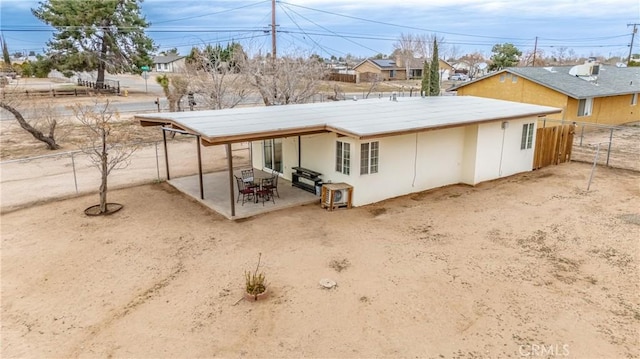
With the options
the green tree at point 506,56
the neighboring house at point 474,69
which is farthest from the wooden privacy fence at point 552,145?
the neighboring house at point 474,69

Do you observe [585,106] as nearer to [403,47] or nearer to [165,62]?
[403,47]

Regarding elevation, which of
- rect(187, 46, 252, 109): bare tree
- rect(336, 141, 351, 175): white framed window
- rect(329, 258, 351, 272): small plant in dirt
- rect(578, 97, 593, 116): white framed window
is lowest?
rect(329, 258, 351, 272): small plant in dirt

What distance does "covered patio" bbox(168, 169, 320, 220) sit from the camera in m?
12.6

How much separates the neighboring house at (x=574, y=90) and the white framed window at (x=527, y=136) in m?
8.30

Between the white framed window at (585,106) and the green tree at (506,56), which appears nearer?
the white framed window at (585,106)

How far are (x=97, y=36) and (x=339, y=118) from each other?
40.1 m

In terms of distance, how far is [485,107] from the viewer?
56.4ft

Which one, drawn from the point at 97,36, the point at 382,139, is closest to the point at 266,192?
the point at 382,139

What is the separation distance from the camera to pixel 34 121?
22750 mm

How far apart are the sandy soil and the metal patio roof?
7.95ft

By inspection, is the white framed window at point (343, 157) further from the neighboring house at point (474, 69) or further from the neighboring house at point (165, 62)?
the neighboring house at point (165, 62)

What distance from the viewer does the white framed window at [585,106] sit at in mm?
24578

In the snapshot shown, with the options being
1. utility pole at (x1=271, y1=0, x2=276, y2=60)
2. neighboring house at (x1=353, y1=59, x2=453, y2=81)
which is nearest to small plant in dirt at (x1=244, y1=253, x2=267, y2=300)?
utility pole at (x1=271, y1=0, x2=276, y2=60)

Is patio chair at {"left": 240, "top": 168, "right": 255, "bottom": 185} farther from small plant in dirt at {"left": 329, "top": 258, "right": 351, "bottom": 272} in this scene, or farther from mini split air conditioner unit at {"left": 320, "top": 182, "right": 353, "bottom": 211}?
small plant in dirt at {"left": 329, "top": 258, "right": 351, "bottom": 272}
